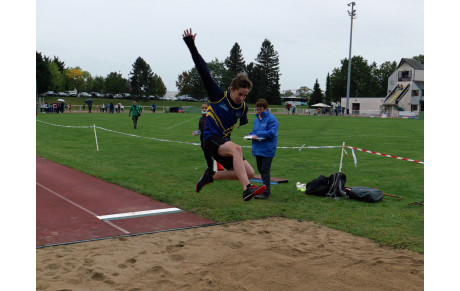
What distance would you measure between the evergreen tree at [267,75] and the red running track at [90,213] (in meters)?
95.0

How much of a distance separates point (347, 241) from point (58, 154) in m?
12.1

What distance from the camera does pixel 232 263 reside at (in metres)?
4.60

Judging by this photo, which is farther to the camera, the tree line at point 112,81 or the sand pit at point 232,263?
the tree line at point 112,81

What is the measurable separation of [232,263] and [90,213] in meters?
3.35

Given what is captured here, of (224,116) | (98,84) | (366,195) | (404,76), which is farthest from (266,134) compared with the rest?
(98,84)

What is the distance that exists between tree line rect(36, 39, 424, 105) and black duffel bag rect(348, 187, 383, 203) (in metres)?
95.0

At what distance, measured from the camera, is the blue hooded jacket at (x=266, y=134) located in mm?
7769

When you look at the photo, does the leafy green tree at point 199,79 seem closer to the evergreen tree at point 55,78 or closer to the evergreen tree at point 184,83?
the evergreen tree at point 184,83

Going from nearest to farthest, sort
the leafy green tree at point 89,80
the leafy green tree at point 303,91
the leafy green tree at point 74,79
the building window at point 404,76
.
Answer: the building window at point 404,76 → the leafy green tree at point 74,79 → the leafy green tree at point 89,80 → the leafy green tree at point 303,91

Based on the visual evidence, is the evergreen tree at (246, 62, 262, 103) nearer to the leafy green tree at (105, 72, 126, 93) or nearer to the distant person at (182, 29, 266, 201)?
the leafy green tree at (105, 72, 126, 93)

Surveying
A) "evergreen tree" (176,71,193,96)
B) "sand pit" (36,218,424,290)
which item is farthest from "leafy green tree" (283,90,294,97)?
"sand pit" (36,218,424,290)

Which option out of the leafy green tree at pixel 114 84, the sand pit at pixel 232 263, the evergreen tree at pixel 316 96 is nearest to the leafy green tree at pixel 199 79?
the leafy green tree at pixel 114 84

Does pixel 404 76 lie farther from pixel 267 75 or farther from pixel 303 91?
pixel 303 91

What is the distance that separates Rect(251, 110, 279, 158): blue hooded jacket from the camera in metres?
7.77
